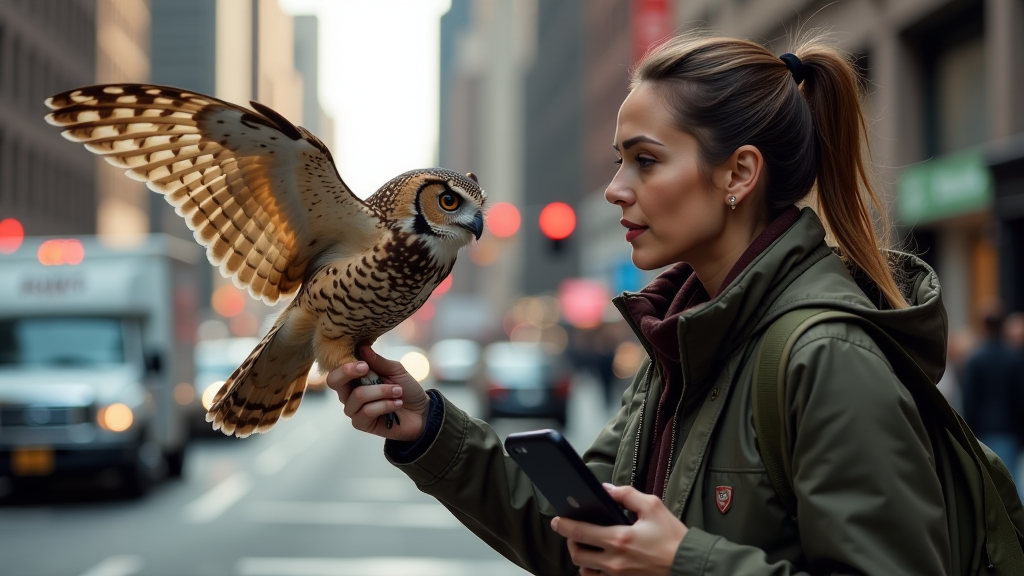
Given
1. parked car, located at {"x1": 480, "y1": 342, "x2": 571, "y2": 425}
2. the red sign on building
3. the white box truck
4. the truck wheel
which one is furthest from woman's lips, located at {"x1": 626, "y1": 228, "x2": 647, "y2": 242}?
parked car, located at {"x1": 480, "y1": 342, "x2": 571, "y2": 425}

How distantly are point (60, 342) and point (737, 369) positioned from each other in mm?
12106

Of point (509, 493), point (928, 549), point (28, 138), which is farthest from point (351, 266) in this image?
point (28, 138)

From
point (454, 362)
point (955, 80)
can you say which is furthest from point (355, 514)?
point (454, 362)

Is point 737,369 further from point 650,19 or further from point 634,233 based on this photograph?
point 650,19

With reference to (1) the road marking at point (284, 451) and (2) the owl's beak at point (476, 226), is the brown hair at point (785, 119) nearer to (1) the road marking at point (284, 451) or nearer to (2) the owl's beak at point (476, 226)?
(2) the owl's beak at point (476, 226)

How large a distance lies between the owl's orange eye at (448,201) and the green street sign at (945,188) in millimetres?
15965

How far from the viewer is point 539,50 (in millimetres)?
90438

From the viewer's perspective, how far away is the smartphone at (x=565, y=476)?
5.92 ft

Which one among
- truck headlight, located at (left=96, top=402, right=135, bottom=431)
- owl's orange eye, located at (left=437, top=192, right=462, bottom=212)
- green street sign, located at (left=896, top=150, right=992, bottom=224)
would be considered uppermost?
green street sign, located at (left=896, top=150, right=992, bottom=224)

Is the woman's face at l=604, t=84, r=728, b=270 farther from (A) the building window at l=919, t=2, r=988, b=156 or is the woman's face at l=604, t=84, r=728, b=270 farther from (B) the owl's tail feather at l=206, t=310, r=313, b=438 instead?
(A) the building window at l=919, t=2, r=988, b=156

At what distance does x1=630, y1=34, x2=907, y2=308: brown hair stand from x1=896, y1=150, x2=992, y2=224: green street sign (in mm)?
15645

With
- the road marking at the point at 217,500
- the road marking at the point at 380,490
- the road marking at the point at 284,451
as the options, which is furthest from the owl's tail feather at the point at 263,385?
the road marking at the point at 284,451

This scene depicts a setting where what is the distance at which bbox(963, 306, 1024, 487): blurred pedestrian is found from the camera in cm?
884

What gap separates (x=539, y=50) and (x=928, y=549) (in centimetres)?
9078
